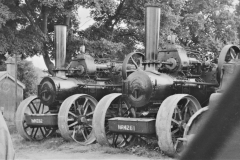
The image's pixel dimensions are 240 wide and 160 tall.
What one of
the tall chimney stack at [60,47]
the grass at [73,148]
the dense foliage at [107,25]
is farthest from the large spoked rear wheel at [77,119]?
the dense foliage at [107,25]

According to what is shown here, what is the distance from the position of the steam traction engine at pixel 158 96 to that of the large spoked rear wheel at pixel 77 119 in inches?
29.9

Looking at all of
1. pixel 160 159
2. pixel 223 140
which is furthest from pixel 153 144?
pixel 223 140

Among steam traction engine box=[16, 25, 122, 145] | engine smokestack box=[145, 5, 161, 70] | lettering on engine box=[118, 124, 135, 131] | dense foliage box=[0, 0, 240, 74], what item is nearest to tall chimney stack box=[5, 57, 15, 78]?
dense foliage box=[0, 0, 240, 74]

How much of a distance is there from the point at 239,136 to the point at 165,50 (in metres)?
7.49

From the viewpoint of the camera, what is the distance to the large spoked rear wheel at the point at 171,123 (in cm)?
602

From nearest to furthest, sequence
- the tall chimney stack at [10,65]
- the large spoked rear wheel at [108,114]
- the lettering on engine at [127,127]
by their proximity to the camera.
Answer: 1. the lettering on engine at [127,127]
2. the large spoked rear wheel at [108,114]
3. the tall chimney stack at [10,65]

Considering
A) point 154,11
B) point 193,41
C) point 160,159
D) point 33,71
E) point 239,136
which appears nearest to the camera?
point 239,136

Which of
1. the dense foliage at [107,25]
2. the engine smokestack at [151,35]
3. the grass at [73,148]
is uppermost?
the dense foliage at [107,25]

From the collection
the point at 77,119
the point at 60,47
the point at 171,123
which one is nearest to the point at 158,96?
the point at 171,123

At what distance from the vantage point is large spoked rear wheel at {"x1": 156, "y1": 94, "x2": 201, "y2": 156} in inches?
237

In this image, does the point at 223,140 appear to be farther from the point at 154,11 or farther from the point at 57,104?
the point at 57,104

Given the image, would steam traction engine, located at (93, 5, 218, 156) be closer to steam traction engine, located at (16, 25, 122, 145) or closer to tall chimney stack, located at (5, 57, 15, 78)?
steam traction engine, located at (16, 25, 122, 145)

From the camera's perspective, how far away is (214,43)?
16750 mm

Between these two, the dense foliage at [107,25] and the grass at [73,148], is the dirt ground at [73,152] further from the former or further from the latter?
the dense foliage at [107,25]
